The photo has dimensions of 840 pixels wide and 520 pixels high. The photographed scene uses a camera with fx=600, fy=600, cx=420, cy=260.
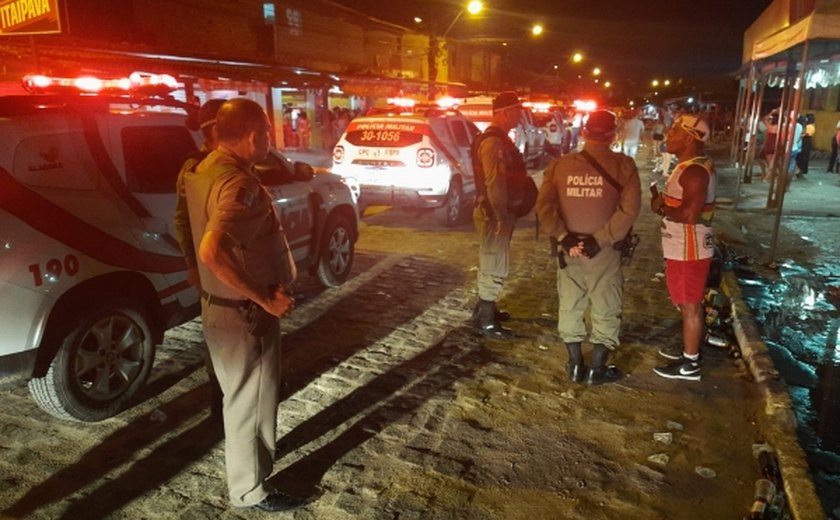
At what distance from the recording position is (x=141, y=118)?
14.3 ft

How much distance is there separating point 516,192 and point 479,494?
106 inches

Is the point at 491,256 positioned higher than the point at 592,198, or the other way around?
the point at 592,198

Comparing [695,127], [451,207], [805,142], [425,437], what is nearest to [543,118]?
[805,142]

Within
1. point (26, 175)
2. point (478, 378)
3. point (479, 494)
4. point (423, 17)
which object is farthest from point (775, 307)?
point (423, 17)

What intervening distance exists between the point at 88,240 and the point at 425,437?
2402 millimetres

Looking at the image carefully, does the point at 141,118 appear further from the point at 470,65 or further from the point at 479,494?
the point at 470,65

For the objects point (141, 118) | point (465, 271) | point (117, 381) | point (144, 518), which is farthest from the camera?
point (465, 271)

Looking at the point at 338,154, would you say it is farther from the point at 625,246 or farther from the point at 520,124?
the point at 520,124

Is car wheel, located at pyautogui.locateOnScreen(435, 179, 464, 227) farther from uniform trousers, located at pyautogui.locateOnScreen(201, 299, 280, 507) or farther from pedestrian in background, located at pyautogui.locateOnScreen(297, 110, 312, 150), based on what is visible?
pedestrian in background, located at pyautogui.locateOnScreen(297, 110, 312, 150)

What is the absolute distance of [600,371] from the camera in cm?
441

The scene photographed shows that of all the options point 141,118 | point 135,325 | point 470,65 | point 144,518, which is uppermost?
point 470,65

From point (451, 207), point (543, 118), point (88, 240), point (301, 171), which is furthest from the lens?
point (543, 118)

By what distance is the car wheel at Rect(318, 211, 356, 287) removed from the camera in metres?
6.43

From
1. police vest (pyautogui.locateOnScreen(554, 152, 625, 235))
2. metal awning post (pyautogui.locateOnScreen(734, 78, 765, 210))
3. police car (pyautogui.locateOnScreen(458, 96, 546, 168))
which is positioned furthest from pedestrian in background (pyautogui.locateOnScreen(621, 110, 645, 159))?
police vest (pyautogui.locateOnScreen(554, 152, 625, 235))
